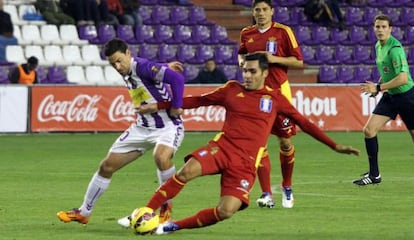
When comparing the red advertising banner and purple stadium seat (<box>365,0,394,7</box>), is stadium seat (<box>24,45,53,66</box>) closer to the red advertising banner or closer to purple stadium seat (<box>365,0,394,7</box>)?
the red advertising banner

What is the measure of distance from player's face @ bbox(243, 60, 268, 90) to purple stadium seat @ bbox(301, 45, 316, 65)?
22.8 metres

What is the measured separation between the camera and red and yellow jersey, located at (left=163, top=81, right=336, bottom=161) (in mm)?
10438

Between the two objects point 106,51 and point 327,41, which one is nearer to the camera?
point 106,51

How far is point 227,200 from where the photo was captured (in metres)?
10.1

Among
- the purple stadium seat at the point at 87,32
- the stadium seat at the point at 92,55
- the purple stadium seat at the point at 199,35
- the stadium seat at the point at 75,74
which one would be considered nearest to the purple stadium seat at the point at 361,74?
the purple stadium seat at the point at 199,35

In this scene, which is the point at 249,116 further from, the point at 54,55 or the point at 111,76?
the point at 54,55

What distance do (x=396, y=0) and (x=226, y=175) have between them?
26.8 m

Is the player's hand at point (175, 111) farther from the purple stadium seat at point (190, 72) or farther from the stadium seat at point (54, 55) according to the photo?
the purple stadium seat at point (190, 72)

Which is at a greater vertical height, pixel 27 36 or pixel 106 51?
pixel 106 51

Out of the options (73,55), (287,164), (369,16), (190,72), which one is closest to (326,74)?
(369,16)

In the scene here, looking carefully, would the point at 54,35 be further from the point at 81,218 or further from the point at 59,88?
the point at 81,218

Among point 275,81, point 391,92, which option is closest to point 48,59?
point 391,92

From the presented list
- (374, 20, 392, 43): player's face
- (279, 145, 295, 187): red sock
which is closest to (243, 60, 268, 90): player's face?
(279, 145, 295, 187): red sock

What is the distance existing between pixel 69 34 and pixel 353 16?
9117 mm
